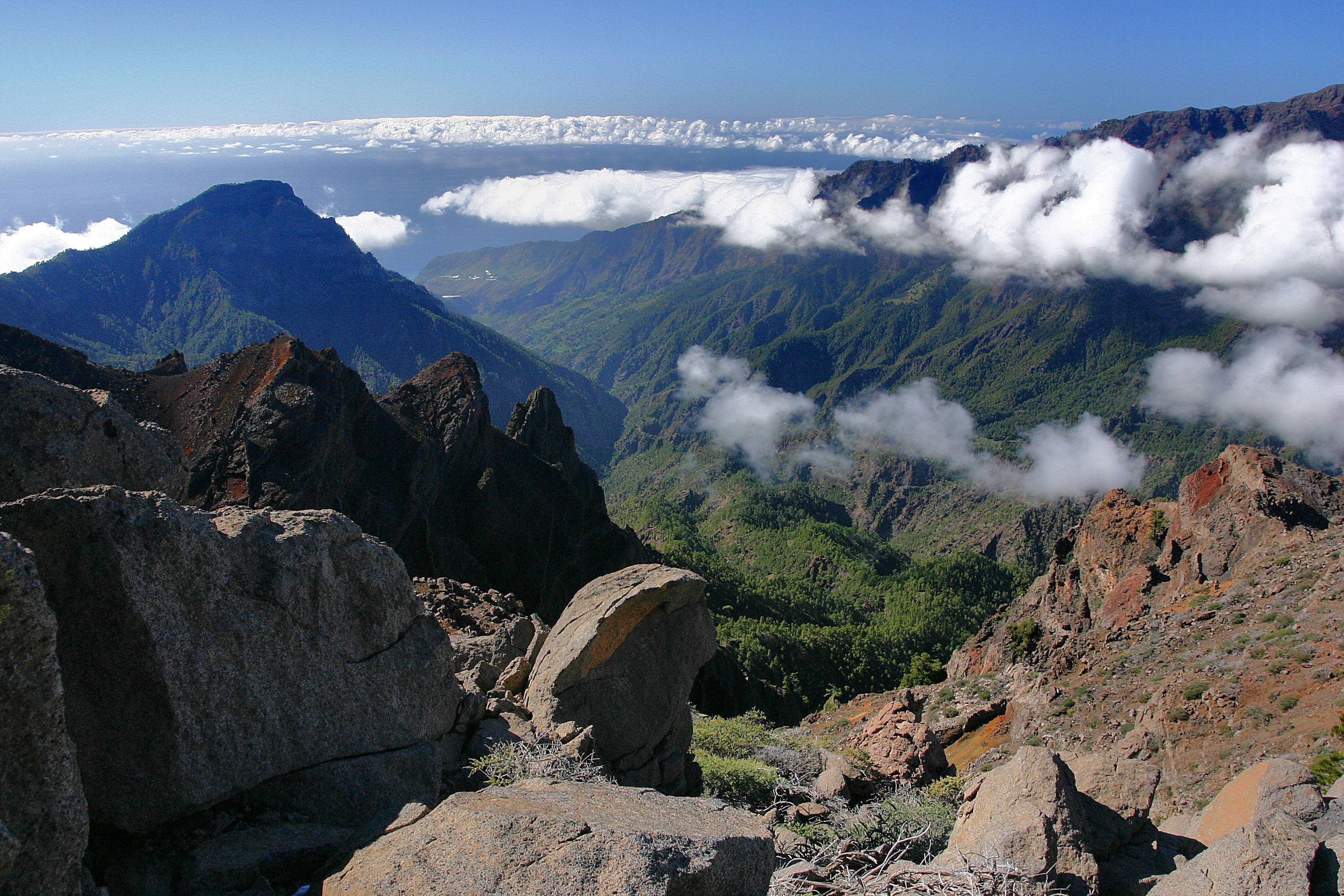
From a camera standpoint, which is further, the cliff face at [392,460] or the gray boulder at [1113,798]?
the cliff face at [392,460]

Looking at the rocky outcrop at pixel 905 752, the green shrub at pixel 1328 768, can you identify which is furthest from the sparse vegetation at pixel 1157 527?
the green shrub at pixel 1328 768

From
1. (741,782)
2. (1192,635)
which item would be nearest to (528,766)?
(741,782)

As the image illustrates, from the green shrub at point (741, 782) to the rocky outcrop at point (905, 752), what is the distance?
3682mm

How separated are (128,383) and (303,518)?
51.1 metres

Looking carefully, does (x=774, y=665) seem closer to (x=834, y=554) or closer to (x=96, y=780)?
A: (x=96, y=780)

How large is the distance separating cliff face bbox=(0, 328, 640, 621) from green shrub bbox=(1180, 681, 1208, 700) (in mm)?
40365

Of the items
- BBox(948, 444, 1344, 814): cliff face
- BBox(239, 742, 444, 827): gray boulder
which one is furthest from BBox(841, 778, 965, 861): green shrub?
BBox(948, 444, 1344, 814): cliff face

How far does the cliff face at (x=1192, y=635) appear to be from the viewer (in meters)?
22.3

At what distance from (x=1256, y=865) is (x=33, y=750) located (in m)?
13.6

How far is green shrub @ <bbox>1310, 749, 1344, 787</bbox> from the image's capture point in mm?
16531

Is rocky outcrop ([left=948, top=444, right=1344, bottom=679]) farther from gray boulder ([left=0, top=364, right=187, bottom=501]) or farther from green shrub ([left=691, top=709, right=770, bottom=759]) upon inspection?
gray boulder ([left=0, top=364, right=187, bottom=501])

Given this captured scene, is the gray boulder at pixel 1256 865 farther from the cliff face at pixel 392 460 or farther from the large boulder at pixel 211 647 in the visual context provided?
the cliff face at pixel 392 460

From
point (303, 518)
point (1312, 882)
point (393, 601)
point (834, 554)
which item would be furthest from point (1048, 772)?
point (834, 554)

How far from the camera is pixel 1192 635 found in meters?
30.8
